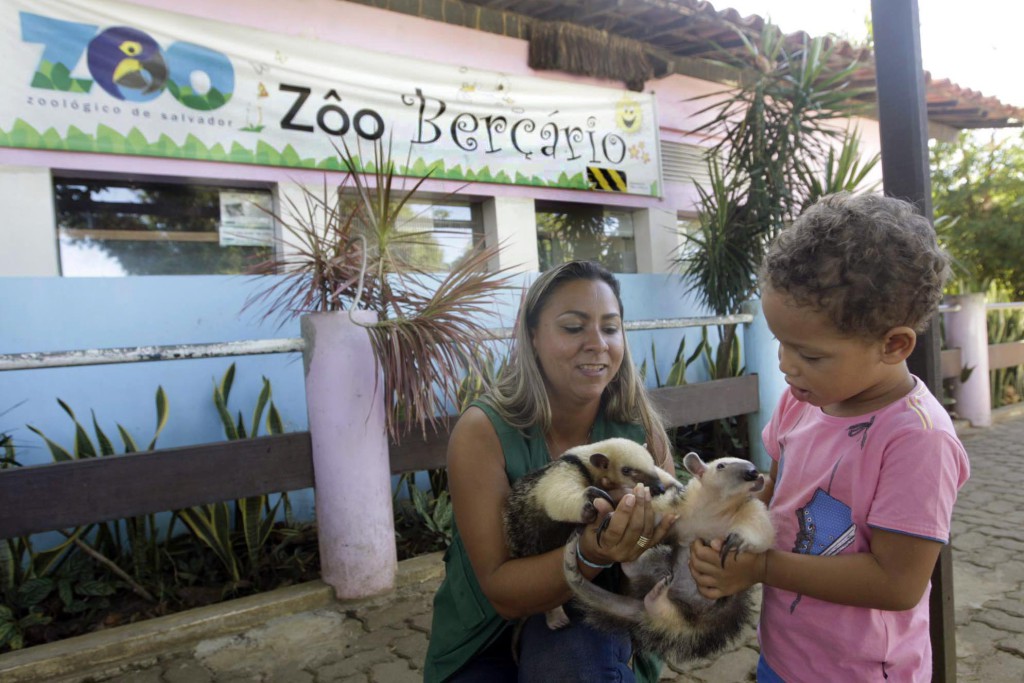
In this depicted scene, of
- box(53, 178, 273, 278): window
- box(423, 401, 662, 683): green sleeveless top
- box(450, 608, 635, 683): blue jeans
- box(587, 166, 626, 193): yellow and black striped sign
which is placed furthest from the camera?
box(587, 166, 626, 193): yellow and black striped sign

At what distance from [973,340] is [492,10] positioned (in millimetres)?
6150

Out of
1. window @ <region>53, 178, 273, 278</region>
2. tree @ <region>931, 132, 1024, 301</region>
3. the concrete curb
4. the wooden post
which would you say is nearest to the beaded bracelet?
the wooden post

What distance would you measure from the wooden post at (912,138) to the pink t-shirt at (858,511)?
482mm

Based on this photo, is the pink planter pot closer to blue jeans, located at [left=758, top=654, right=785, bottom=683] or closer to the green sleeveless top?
the green sleeveless top

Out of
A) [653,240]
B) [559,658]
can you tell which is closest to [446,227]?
[653,240]

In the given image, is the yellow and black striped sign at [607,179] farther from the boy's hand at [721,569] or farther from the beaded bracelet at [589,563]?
the boy's hand at [721,569]

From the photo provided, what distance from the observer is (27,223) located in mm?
3965

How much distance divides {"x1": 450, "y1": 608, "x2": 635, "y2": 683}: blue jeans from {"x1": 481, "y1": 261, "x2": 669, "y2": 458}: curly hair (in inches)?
21.6

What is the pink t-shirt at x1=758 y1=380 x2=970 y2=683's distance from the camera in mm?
1247

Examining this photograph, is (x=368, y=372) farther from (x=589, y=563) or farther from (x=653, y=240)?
(x=653, y=240)

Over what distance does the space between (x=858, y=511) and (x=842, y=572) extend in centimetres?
13

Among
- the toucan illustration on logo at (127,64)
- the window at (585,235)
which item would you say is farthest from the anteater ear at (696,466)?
the window at (585,235)

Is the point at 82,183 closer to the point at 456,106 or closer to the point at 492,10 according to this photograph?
the point at 456,106

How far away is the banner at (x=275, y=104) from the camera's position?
155 inches
